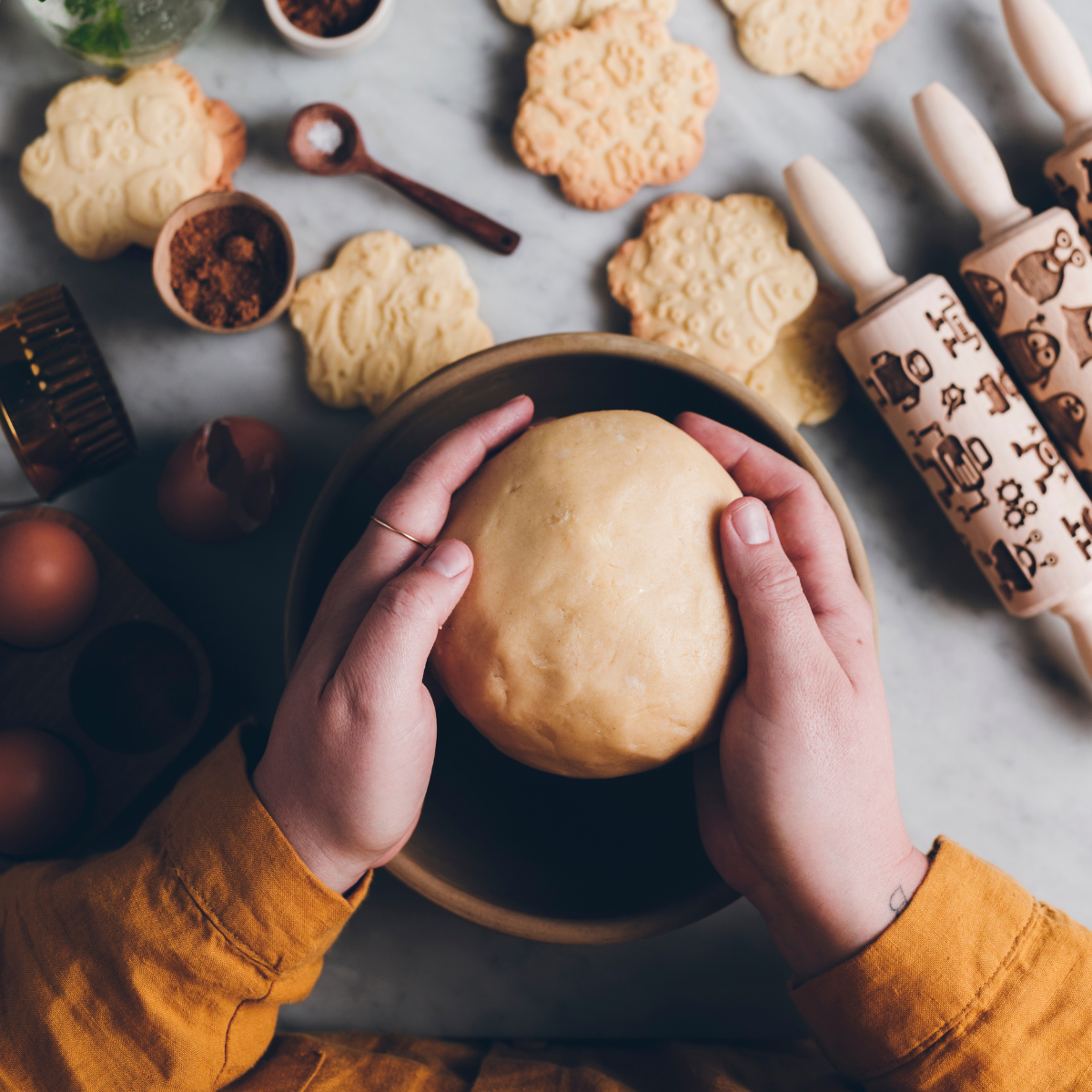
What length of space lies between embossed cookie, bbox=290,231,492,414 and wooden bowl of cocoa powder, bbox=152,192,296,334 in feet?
0.22

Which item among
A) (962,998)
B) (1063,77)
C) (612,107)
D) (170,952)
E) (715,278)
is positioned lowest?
(170,952)

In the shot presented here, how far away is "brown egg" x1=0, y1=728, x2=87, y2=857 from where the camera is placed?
3.48ft

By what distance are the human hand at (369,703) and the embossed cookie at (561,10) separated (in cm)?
86

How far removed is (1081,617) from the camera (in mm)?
1234

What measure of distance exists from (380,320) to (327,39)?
1.43ft

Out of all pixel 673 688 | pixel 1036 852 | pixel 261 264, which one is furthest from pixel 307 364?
pixel 1036 852

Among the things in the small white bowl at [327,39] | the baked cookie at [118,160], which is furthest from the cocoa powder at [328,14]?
the baked cookie at [118,160]

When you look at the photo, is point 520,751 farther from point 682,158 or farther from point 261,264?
point 682,158

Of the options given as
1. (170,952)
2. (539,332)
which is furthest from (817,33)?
(170,952)

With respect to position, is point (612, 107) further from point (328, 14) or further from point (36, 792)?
point (36, 792)

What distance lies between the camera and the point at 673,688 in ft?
2.86

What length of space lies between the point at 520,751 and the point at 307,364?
73cm

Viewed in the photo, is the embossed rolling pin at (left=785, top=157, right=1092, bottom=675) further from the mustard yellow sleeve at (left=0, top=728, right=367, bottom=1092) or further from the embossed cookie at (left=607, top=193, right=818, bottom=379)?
the mustard yellow sleeve at (left=0, top=728, right=367, bottom=1092)

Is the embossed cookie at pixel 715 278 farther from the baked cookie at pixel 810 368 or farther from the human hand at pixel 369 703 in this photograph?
the human hand at pixel 369 703
